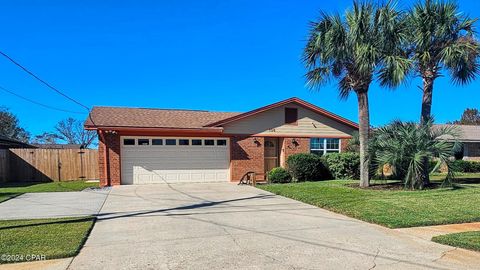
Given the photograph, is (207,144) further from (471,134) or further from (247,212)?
(471,134)

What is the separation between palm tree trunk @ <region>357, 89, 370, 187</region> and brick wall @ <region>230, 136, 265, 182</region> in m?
6.29

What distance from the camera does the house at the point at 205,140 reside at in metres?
16.7

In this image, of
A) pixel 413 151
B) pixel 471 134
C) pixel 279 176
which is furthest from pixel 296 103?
pixel 471 134

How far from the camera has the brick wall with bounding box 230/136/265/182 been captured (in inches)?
720

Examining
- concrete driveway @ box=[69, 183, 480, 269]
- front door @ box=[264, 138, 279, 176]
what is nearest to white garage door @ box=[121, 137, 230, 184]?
front door @ box=[264, 138, 279, 176]

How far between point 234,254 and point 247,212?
3673 mm

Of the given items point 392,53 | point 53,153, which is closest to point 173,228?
point 392,53

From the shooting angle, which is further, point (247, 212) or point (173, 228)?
point (247, 212)

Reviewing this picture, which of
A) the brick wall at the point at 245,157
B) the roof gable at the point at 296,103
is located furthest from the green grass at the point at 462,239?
the roof gable at the point at 296,103

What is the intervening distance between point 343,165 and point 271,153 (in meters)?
3.83

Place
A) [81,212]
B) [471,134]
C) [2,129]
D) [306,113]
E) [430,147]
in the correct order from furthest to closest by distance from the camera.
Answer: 1. [2,129]
2. [471,134]
3. [306,113]
4. [430,147]
5. [81,212]

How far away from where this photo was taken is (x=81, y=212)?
356 inches

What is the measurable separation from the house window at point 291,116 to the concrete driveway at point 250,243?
9.89 m

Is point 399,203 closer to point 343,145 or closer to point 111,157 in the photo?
point 343,145
